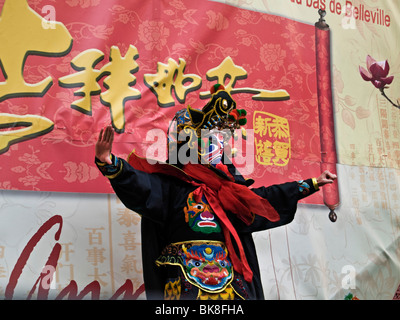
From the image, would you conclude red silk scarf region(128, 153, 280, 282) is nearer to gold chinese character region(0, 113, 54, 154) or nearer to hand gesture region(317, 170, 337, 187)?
hand gesture region(317, 170, 337, 187)

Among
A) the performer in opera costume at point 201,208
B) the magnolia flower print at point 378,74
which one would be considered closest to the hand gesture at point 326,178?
the performer in opera costume at point 201,208

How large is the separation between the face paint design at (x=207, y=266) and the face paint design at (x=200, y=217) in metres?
0.06

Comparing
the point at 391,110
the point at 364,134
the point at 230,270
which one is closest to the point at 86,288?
the point at 230,270

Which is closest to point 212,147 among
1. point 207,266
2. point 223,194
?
point 223,194

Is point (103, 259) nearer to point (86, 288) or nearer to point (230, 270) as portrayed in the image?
point (86, 288)

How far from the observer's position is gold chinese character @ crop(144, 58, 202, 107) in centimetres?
238

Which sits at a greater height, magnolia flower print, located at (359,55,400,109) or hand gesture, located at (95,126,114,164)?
magnolia flower print, located at (359,55,400,109)

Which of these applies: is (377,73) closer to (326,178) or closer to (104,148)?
(326,178)

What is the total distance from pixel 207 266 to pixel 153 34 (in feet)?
3.45

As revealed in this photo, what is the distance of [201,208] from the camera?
1.95 meters

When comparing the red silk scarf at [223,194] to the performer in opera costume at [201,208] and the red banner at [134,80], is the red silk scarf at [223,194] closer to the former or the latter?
the performer in opera costume at [201,208]

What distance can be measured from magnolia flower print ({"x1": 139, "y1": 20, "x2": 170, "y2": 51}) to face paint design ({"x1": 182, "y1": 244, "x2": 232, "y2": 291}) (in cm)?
94

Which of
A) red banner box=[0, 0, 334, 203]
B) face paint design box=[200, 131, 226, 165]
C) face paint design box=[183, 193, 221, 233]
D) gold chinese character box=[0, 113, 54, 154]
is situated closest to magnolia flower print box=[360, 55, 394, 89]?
red banner box=[0, 0, 334, 203]

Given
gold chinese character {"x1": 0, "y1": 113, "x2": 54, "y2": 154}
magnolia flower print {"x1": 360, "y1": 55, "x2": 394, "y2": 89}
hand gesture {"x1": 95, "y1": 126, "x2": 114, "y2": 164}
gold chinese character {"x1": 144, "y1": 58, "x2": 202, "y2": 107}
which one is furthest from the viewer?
magnolia flower print {"x1": 360, "y1": 55, "x2": 394, "y2": 89}
